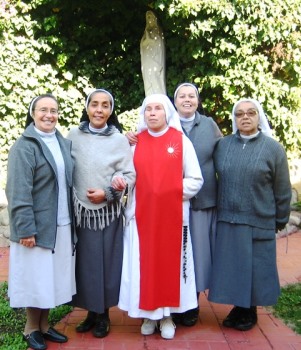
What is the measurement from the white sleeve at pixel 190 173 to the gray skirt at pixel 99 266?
0.51 m

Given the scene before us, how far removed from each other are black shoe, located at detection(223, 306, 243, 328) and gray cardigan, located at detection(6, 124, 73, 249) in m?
1.48

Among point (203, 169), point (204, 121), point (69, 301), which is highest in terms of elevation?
point (204, 121)

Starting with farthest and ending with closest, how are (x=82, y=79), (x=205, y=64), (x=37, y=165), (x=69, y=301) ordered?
(x=82, y=79) < (x=205, y=64) < (x=69, y=301) < (x=37, y=165)

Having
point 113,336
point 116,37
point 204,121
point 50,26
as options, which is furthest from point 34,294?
point 116,37

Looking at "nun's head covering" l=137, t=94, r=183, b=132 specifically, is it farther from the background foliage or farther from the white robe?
the background foliage

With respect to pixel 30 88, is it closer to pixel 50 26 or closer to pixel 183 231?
pixel 50 26

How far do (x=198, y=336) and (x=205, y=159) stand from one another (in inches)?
50.6

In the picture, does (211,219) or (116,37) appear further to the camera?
(116,37)

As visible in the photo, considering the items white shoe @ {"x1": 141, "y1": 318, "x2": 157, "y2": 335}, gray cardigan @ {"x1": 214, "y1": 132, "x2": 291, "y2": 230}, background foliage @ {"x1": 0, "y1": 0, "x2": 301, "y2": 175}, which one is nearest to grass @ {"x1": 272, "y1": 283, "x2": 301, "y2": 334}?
gray cardigan @ {"x1": 214, "y1": 132, "x2": 291, "y2": 230}

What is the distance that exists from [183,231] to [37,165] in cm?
111

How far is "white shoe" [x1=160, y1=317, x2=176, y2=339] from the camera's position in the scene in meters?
3.35

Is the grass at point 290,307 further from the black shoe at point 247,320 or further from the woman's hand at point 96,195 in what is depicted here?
the woman's hand at point 96,195

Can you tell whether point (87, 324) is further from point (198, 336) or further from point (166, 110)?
point (166, 110)

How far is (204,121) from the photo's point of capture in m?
3.65
